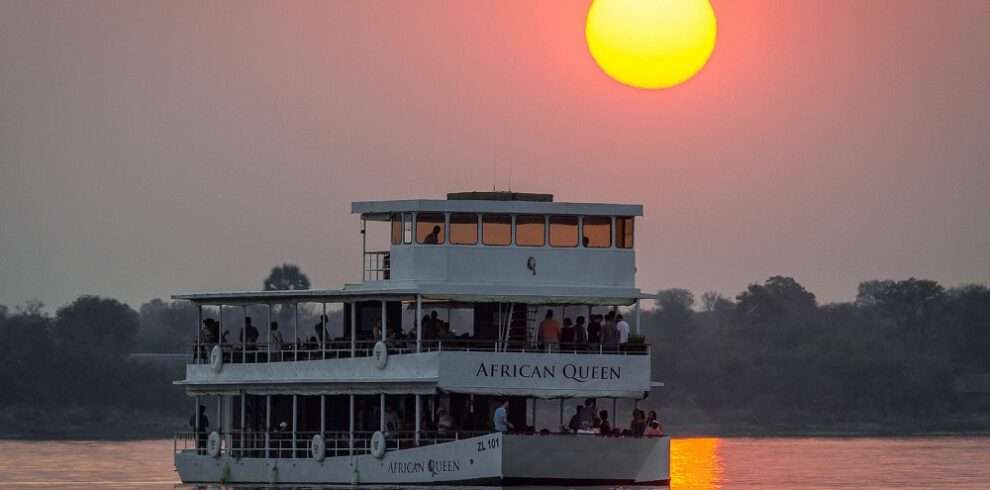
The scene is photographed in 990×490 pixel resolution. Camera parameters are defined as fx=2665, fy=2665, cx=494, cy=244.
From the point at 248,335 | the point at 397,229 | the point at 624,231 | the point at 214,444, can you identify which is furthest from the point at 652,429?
the point at 214,444

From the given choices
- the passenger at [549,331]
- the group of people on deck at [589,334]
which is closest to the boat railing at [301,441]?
the passenger at [549,331]

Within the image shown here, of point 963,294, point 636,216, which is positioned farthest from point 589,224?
point 963,294

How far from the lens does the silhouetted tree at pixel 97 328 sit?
380 ft

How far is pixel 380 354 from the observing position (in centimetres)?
5156

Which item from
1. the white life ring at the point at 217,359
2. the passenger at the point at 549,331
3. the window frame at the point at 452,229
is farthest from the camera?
the white life ring at the point at 217,359

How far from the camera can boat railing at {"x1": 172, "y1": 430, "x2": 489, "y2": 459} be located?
51531mm

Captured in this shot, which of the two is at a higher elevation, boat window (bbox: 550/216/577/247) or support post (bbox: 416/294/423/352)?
boat window (bbox: 550/216/577/247)

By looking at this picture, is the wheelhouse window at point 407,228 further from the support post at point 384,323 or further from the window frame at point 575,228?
the window frame at point 575,228

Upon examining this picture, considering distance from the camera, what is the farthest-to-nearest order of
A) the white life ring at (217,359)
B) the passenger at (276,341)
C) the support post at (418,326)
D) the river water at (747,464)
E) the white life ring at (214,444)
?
the river water at (747,464), the white life ring at (214,444), the white life ring at (217,359), the passenger at (276,341), the support post at (418,326)

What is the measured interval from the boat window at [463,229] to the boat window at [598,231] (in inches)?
85.9

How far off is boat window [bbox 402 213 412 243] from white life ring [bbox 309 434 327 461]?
4.35 m

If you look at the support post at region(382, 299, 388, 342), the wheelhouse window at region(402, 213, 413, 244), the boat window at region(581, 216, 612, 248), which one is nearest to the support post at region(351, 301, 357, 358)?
the support post at region(382, 299, 388, 342)

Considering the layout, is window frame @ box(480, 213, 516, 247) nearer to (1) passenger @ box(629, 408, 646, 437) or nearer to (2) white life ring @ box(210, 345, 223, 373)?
(1) passenger @ box(629, 408, 646, 437)

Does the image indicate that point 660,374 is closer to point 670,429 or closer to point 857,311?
point 670,429
